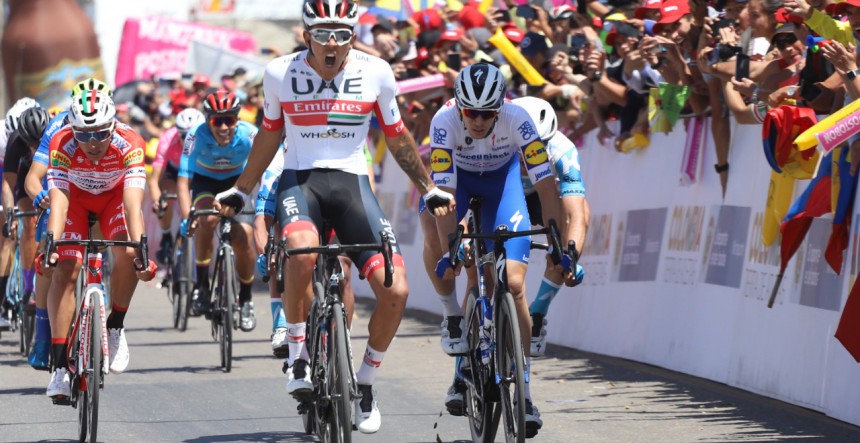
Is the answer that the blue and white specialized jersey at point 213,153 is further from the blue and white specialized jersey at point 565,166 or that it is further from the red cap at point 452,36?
the blue and white specialized jersey at point 565,166

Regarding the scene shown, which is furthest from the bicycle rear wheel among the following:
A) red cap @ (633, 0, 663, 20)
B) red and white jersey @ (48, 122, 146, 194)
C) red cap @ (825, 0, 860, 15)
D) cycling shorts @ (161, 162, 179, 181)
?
cycling shorts @ (161, 162, 179, 181)

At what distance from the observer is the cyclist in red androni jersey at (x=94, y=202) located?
9.30 metres

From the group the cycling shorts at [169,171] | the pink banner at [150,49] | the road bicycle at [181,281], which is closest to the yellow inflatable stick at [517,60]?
the road bicycle at [181,281]

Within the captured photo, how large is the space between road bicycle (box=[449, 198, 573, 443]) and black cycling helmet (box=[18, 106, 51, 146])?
5.26m

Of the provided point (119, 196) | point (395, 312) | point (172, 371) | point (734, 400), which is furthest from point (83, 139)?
point (734, 400)

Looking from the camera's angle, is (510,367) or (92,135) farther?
(92,135)

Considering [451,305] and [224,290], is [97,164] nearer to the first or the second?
[451,305]

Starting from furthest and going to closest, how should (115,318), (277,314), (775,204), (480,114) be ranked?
(775,204), (277,314), (115,318), (480,114)

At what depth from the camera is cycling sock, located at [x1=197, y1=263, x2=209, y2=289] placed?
46.1ft

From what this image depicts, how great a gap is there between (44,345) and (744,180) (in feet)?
15.8

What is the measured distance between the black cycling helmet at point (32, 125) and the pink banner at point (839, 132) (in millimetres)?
6474

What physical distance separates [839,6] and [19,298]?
7822 mm

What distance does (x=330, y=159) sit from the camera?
8.31m

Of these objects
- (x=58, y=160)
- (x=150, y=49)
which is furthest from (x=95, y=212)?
(x=150, y=49)
